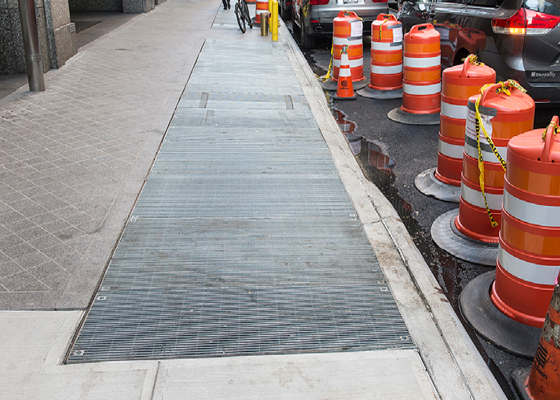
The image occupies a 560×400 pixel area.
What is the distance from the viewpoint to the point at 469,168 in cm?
466

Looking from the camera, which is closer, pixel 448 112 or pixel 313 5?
pixel 448 112

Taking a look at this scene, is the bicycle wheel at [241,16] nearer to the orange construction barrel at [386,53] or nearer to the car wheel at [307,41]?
the car wheel at [307,41]

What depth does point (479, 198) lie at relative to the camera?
4613 millimetres

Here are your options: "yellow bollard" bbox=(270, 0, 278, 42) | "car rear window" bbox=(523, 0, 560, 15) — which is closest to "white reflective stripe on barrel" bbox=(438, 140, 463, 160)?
"car rear window" bbox=(523, 0, 560, 15)

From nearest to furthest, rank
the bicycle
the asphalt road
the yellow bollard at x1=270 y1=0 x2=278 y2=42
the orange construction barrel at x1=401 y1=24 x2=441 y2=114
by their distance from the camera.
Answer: the asphalt road
the orange construction barrel at x1=401 y1=24 x2=441 y2=114
the yellow bollard at x1=270 y1=0 x2=278 y2=42
the bicycle

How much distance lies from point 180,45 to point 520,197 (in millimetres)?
11925

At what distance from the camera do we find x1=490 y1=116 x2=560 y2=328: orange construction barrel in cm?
327

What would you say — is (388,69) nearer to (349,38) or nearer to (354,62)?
(354,62)

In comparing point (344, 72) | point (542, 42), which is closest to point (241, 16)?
point (344, 72)

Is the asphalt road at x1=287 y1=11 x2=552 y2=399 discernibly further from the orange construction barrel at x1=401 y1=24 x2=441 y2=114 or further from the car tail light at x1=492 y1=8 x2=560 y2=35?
the car tail light at x1=492 y1=8 x2=560 y2=35

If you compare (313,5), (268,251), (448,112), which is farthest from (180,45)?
(268,251)

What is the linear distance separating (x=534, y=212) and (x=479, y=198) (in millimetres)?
1262

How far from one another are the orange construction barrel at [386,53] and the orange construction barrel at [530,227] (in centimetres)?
629

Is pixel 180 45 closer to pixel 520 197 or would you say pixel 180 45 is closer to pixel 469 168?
pixel 469 168
